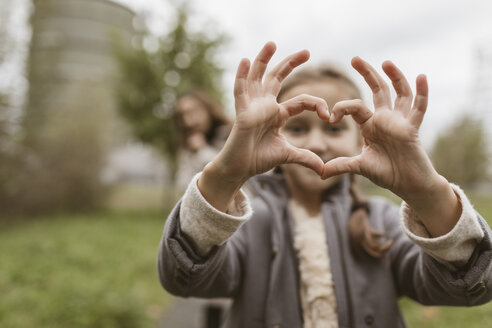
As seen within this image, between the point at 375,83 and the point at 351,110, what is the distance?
10 centimetres

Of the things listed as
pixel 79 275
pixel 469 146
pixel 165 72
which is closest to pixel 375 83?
pixel 79 275

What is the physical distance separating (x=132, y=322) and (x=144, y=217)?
7.49 meters

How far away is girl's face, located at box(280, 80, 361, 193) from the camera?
1293mm

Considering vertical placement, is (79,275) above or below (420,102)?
below

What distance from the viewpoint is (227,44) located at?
10.5m

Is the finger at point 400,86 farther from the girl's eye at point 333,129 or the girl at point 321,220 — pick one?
the girl's eye at point 333,129

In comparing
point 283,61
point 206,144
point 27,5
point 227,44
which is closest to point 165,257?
point 283,61

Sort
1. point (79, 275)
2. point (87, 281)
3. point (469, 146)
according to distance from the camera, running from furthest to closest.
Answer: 1. point (469, 146)
2. point (79, 275)
3. point (87, 281)

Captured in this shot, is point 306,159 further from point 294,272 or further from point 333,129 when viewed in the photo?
point 294,272

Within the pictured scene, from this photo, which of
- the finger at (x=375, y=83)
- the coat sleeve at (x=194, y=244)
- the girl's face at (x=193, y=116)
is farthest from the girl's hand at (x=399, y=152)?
the girl's face at (x=193, y=116)

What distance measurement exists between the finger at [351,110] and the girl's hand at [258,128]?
3 cm

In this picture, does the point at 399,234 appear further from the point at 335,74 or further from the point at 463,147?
the point at 463,147

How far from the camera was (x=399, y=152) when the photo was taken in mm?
935

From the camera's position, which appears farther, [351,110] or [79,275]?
[79,275]
